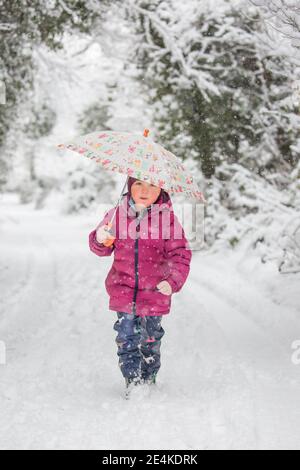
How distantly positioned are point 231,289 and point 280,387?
4680mm

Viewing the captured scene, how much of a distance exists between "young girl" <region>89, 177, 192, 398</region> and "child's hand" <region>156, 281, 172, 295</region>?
12 centimetres

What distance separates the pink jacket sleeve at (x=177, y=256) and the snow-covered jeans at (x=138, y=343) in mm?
405

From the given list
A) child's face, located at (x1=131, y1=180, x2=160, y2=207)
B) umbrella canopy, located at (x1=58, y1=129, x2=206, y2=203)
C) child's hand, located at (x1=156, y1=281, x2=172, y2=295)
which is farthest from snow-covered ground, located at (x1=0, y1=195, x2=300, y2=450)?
umbrella canopy, located at (x1=58, y1=129, x2=206, y2=203)

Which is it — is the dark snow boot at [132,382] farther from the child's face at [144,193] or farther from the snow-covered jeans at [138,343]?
Result: the child's face at [144,193]

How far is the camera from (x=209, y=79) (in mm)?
11969

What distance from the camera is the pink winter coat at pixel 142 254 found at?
4367 mm

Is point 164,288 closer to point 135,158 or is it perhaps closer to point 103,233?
point 103,233

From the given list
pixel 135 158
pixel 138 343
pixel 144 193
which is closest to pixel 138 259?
pixel 144 193

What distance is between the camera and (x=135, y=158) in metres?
4.17

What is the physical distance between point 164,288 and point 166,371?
4.23 ft

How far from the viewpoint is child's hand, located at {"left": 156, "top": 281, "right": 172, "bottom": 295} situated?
420 centimetres
